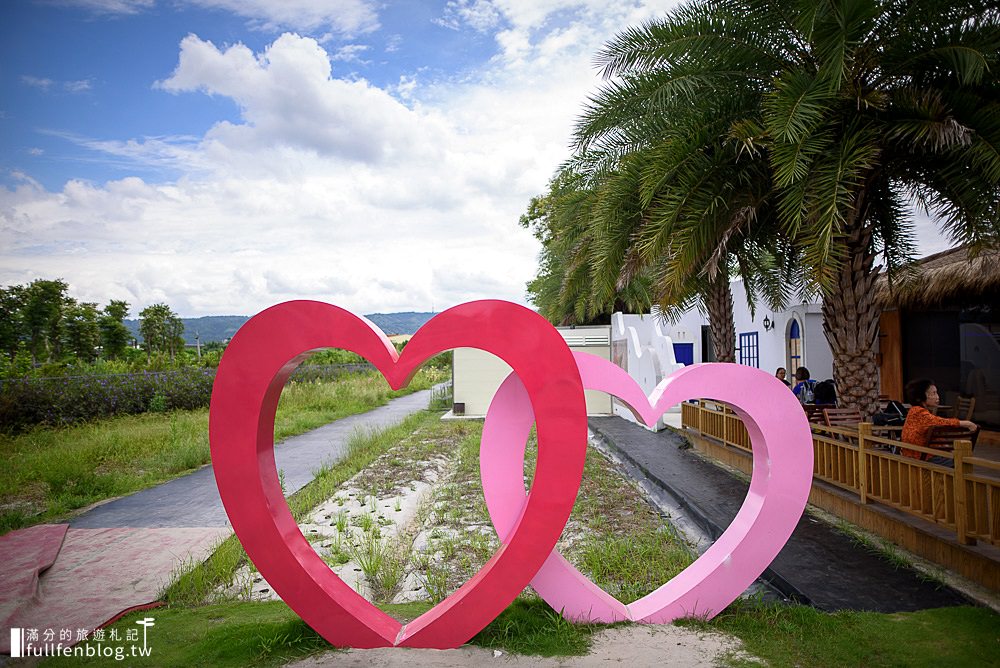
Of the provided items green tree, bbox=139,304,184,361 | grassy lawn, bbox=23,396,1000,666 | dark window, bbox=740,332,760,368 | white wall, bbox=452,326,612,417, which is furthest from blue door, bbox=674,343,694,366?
green tree, bbox=139,304,184,361

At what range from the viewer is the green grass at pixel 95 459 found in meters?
9.20

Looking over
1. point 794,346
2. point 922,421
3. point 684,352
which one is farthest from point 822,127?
point 684,352

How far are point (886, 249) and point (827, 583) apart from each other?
21.4 ft

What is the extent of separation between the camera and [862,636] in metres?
4.12

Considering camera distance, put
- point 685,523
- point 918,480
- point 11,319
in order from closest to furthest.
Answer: point 918,480, point 685,523, point 11,319

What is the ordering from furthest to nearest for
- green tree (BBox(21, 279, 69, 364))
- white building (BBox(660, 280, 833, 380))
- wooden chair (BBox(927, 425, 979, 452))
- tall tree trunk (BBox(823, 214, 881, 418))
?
green tree (BBox(21, 279, 69, 364))
white building (BBox(660, 280, 833, 380))
tall tree trunk (BBox(823, 214, 881, 418))
wooden chair (BBox(927, 425, 979, 452))

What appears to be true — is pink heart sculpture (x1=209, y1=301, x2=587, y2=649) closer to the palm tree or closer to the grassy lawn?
the grassy lawn

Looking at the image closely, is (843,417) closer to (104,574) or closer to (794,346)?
(794,346)

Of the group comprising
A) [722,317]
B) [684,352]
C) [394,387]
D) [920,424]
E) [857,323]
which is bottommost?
[920,424]

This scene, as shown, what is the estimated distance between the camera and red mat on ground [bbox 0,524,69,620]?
529 cm

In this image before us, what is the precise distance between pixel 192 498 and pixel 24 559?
3090 mm

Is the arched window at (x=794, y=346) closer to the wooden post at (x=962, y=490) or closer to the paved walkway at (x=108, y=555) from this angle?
the wooden post at (x=962, y=490)

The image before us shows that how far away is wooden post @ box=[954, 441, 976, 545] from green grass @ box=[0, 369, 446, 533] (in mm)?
10046

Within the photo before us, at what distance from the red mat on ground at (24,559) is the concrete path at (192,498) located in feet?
1.96
